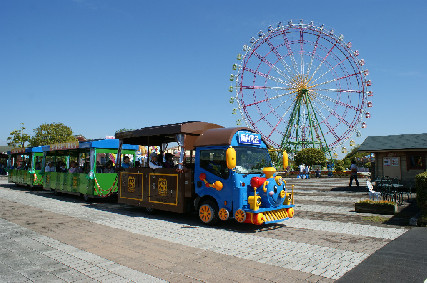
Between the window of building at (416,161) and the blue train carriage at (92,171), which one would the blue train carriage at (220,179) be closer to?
the blue train carriage at (92,171)

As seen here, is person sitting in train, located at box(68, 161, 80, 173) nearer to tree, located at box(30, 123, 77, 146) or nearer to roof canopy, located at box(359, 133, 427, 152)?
roof canopy, located at box(359, 133, 427, 152)

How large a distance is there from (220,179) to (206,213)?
45.6 inches

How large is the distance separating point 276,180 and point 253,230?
1503 mm

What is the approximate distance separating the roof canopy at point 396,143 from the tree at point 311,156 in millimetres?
23450

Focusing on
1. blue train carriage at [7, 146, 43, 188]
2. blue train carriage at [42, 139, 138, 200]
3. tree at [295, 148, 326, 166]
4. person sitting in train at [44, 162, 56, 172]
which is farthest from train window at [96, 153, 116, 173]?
tree at [295, 148, 326, 166]

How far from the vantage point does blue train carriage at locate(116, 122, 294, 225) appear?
8.59 metres

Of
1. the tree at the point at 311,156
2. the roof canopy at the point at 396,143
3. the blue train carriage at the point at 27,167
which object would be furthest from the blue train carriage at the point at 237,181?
the tree at the point at 311,156

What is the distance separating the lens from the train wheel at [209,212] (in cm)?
920

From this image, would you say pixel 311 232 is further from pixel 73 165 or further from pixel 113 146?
pixel 73 165

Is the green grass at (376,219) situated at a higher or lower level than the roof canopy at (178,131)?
lower

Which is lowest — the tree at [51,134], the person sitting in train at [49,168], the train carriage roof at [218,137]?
the person sitting in train at [49,168]

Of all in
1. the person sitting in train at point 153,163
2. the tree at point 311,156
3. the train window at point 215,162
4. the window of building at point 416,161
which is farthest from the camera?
the tree at point 311,156

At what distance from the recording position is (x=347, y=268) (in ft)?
17.8

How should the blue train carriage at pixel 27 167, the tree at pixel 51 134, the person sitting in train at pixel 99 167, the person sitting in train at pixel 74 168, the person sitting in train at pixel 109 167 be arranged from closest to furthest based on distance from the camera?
the person sitting in train at pixel 99 167 → the person sitting in train at pixel 109 167 → the person sitting in train at pixel 74 168 → the blue train carriage at pixel 27 167 → the tree at pixel 51 134
